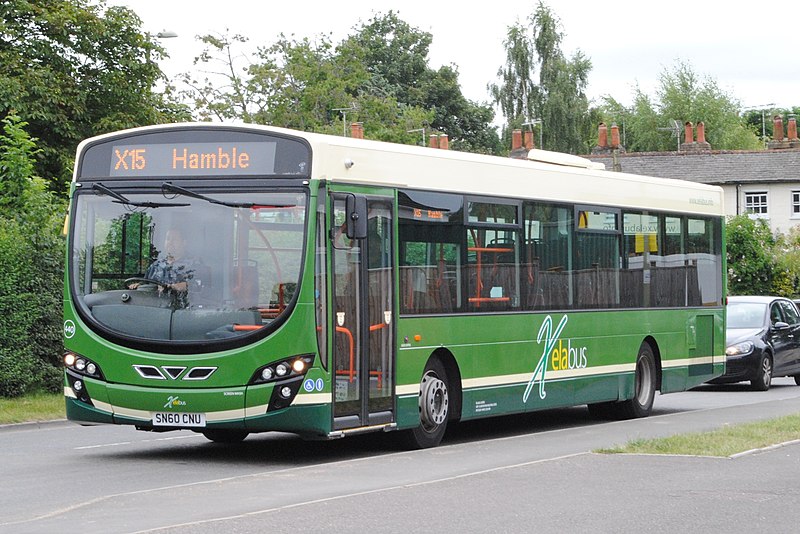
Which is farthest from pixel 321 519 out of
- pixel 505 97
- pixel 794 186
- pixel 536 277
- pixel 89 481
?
pixel 505 97

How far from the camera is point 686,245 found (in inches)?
851

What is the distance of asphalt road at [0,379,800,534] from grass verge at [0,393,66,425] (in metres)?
2.06

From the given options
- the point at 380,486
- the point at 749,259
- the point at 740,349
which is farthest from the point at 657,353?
the point at 749,259

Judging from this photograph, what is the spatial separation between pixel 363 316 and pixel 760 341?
1600 cm

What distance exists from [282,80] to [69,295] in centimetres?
4377

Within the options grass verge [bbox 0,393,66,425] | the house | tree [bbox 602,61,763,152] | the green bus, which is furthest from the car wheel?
tree [bbox 602,61,763,152]

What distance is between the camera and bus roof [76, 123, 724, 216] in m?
14.1

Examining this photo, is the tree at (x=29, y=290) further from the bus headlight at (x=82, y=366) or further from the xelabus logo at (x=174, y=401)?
the xelabus logo at (x=174, y=401)

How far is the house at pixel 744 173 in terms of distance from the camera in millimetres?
74000

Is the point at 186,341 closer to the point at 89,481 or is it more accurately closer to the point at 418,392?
the point at 89,481

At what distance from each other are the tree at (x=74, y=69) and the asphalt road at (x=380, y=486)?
64.7 feet

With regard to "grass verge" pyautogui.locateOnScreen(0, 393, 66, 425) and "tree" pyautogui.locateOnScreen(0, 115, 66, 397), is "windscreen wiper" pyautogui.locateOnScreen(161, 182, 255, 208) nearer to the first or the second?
"grass verge" pyautogui.locateOnScreen(0, 393, 66, 425)

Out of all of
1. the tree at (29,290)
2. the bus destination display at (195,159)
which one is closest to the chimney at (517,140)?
the tree at (29,290)

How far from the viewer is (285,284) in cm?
1348
